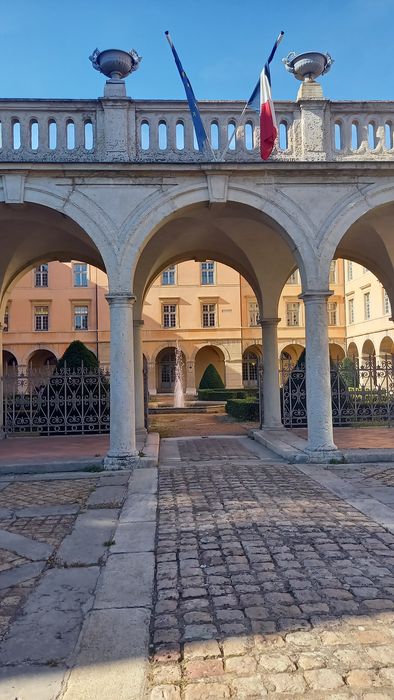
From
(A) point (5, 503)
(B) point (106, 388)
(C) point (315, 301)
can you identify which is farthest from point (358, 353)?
(A) point (5, 503)

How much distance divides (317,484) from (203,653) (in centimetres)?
465

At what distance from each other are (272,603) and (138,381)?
9166 millimetres

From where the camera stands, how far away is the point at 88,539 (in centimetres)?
492

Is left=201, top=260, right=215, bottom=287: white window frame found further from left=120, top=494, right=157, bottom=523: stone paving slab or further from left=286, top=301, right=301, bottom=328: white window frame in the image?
left=120, top=494, right=157, bottom=523: stone paving slab

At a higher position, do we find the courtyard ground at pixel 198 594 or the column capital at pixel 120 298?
the column capital at pixel 120 298

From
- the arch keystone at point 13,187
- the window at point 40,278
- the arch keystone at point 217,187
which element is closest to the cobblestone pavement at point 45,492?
the arch keystone at point 13,187

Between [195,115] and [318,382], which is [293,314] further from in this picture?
[195,115]

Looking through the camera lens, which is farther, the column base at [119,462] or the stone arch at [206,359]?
the stone arch at [206,359]

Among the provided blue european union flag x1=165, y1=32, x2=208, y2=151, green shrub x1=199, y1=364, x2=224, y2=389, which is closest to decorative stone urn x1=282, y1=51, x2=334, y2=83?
blue european union flag x1=165, y1=32, x2=208, y2=151

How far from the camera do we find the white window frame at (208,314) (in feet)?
128

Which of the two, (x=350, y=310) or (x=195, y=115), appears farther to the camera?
(x=350, y=310)

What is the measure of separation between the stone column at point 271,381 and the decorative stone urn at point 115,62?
666cm

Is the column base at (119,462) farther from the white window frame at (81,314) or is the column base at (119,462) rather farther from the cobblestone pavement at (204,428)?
the white window frame at (81,314)

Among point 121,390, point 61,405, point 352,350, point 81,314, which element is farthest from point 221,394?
point 121,390
